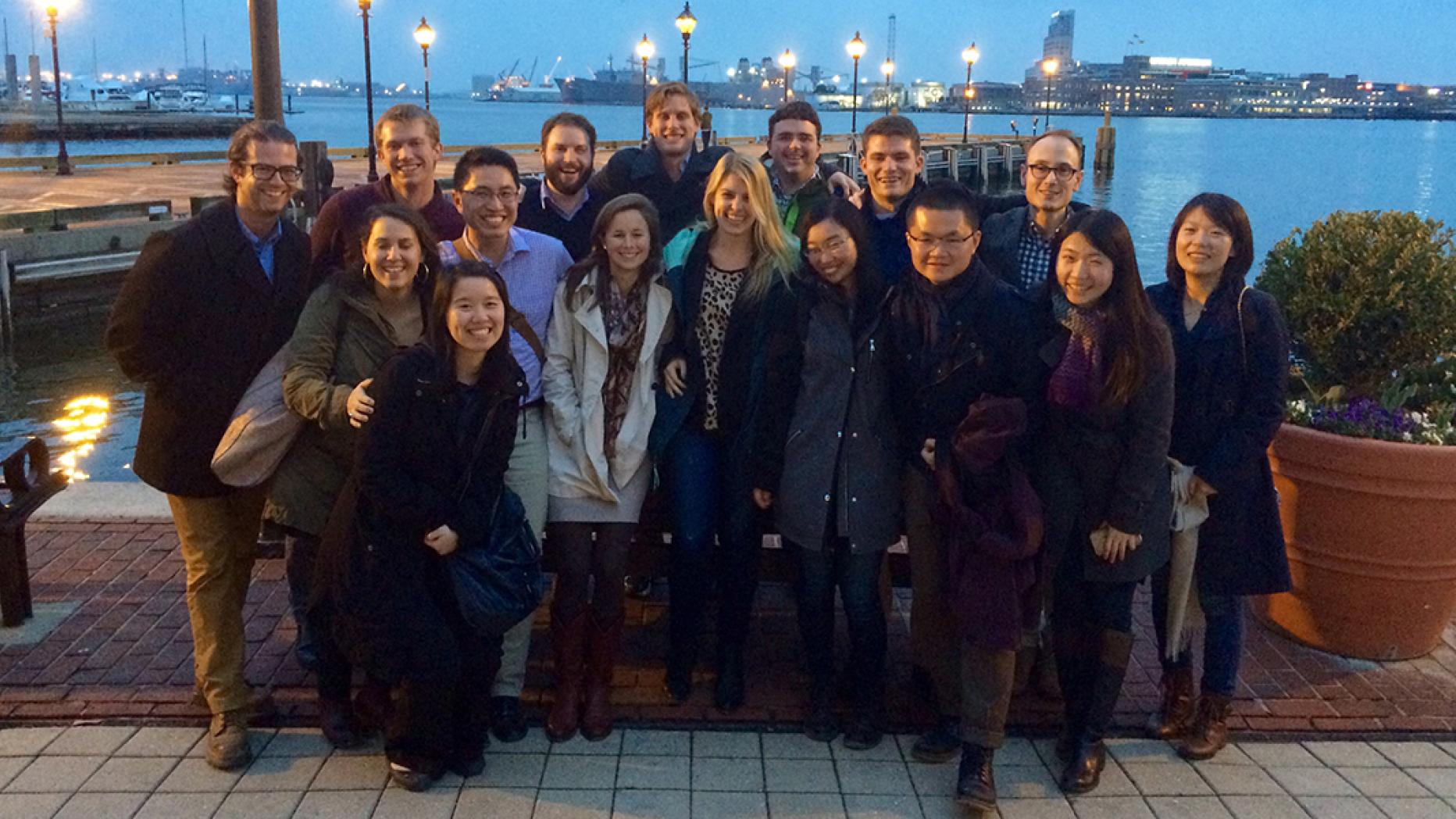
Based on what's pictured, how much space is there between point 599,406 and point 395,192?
1211mm

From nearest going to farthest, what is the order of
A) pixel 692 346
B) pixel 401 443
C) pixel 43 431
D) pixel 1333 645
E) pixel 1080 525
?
pixel 401 443 → pixel 1080 525 → pixel 692 346 → pixel 1333 645 → pixel 43 431

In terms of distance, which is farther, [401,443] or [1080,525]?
[1080,525]

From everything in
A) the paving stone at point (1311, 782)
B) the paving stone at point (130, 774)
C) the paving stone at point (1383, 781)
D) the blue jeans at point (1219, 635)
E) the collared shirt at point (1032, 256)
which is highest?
the collared shirt at point (1032, 256)

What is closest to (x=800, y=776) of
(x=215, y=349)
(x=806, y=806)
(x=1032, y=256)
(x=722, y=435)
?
(x=806, y=806)

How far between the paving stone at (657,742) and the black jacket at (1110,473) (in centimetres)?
142

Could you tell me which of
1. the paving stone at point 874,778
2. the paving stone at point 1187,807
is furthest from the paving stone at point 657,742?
the paving stone at point 1187,807

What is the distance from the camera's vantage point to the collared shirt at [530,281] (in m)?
3.98

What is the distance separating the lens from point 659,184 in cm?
507

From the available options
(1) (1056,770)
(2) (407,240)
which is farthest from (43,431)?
(1) (1056,770)

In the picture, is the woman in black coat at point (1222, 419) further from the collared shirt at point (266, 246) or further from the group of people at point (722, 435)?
the collared shirt at point (266, 246)

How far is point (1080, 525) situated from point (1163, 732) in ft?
3.14

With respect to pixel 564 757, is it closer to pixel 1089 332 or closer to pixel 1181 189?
pixel 1089 332

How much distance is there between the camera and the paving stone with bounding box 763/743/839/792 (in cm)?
371

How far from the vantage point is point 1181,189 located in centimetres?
5322
